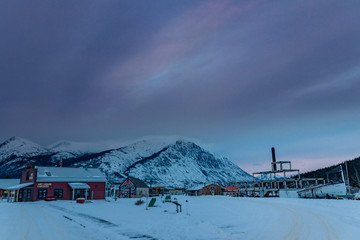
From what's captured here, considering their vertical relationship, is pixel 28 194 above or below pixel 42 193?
below

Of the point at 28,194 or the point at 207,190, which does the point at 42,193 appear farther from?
the point at 207,190

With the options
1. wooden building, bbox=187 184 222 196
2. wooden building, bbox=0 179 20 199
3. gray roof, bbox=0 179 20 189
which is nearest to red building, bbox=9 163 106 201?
wooden building, bbox=0 179 20 199

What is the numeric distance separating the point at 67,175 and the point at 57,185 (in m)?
4.07

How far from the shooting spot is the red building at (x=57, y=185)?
5588cm

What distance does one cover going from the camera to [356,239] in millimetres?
11977

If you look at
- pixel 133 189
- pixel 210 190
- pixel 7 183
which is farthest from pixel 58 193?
pixel 210 190

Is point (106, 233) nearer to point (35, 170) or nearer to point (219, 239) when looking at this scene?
point (219, 239)

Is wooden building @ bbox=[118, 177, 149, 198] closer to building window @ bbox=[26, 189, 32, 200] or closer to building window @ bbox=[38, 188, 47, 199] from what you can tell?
building window @ bbox=[38, 188, 47, 199]

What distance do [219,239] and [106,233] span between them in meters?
6.20

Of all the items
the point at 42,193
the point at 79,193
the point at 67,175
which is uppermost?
the point at 67,175

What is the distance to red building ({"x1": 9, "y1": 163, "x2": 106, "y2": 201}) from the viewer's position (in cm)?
5588

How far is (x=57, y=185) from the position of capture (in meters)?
57.2

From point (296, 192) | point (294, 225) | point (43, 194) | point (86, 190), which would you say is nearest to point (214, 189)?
point (296, 192)

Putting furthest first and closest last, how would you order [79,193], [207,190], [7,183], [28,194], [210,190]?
1. [210,190]
2. [207,190]
3. [7,183]
4. [79,193]
5. [28,194]
